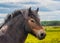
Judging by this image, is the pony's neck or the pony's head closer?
the pony's head

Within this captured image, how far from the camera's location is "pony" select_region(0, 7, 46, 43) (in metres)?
8.62

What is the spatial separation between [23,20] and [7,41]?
0.76 meters

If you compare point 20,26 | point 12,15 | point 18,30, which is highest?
point 12,15

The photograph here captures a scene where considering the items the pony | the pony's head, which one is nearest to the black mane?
the pony

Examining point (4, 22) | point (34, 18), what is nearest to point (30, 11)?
point (34, 18)

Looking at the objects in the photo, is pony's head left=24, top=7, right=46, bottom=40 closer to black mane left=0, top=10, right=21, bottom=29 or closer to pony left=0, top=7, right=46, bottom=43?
pony left=0, top=7, right=46, bottom=43

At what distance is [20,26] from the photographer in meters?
8.77

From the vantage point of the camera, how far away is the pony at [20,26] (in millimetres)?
8617

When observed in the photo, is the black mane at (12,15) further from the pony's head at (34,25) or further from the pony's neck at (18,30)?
the pony's head at (34,25)

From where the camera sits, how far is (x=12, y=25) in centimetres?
877

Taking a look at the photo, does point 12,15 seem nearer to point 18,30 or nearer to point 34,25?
point 18,30

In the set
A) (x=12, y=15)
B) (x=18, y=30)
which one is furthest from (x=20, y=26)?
(x=12, y=15)

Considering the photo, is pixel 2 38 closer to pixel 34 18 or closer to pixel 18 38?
pixel 18 38

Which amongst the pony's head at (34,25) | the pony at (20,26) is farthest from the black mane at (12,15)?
the pony's head at (34,25)
